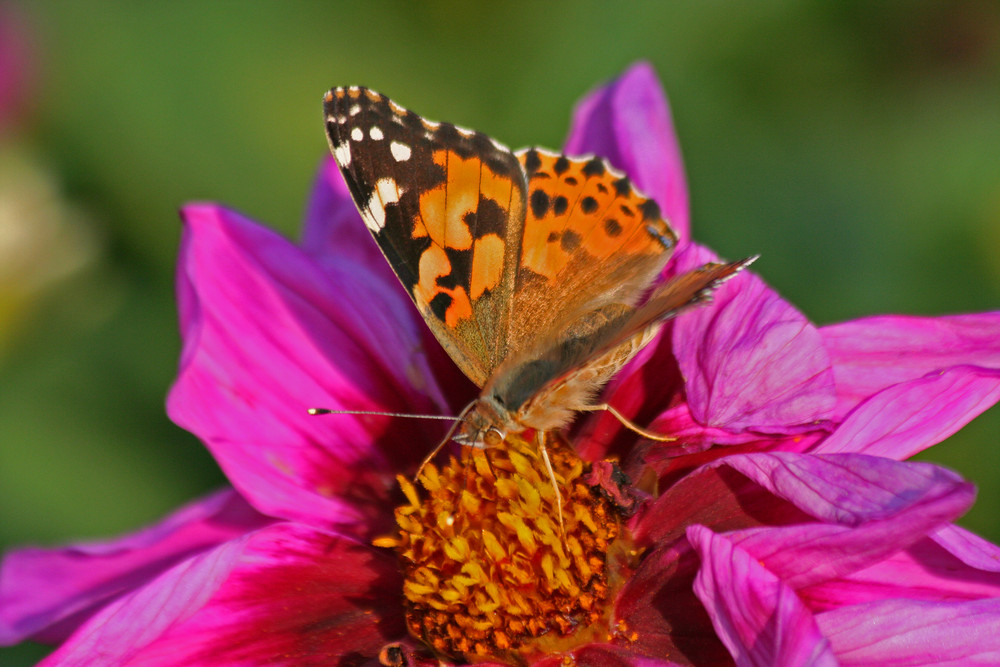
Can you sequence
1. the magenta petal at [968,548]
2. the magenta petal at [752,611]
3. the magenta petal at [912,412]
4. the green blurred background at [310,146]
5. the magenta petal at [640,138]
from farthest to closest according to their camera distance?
the green blurred background at [310,146], the magenta petal at [640,138], the magenta petal at [912,412], the magenta petal at [968,548], the magenta petal at [752,611]

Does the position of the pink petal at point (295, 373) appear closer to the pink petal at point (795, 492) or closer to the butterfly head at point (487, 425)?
the butterfly head at point (487, 425)

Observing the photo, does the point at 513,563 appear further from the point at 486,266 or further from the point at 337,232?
the point at 337,232

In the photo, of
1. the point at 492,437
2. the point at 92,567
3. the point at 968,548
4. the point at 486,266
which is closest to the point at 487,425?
the point at 492,437

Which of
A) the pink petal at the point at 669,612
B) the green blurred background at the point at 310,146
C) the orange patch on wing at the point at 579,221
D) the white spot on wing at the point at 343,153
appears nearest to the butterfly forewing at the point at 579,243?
the orange patch on wing at the point at 579,221

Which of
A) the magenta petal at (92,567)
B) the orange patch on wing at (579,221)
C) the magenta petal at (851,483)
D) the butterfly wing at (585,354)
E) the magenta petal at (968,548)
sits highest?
the orange patch on wing at (579,221)

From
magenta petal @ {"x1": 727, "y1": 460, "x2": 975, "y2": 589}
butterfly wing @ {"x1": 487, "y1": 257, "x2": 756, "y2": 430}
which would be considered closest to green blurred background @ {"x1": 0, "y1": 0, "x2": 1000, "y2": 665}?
butterfly wing @ {"x1": 487, "y1": 257, "x2": 756, "y2": 430}
